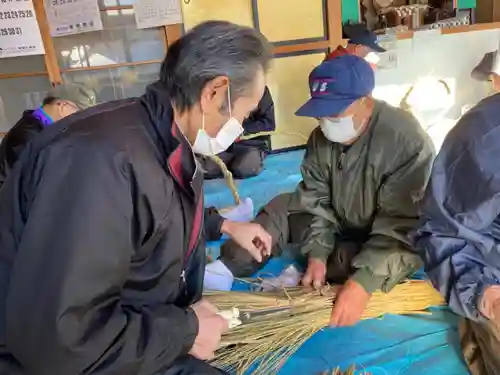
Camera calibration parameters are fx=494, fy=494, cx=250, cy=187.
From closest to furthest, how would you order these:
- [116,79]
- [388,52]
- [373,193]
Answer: [373,193] < [116,79] < [388,52]

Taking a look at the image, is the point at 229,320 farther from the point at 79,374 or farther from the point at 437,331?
the point at 437,331

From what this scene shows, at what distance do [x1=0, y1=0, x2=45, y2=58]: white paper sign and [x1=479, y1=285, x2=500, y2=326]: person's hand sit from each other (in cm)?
330

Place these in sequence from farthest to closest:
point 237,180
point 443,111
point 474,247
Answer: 1. point 443,111
2. point 237,180
3. point 474,247

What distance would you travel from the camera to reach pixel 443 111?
3881 mm

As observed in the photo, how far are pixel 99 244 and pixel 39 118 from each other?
52.1 inches

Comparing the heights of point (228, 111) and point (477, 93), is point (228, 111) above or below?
above

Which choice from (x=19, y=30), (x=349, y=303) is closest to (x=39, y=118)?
(x=349, y=303)

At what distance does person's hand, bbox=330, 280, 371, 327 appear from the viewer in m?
1.55

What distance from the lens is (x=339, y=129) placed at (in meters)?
1.69

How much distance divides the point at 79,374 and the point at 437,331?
117 cm

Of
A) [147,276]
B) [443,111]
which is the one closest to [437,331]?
[147,276]

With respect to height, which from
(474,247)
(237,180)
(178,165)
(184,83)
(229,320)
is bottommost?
(237,180)

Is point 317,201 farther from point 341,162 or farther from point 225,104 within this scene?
point 225,104

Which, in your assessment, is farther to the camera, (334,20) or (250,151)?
(334,20)
